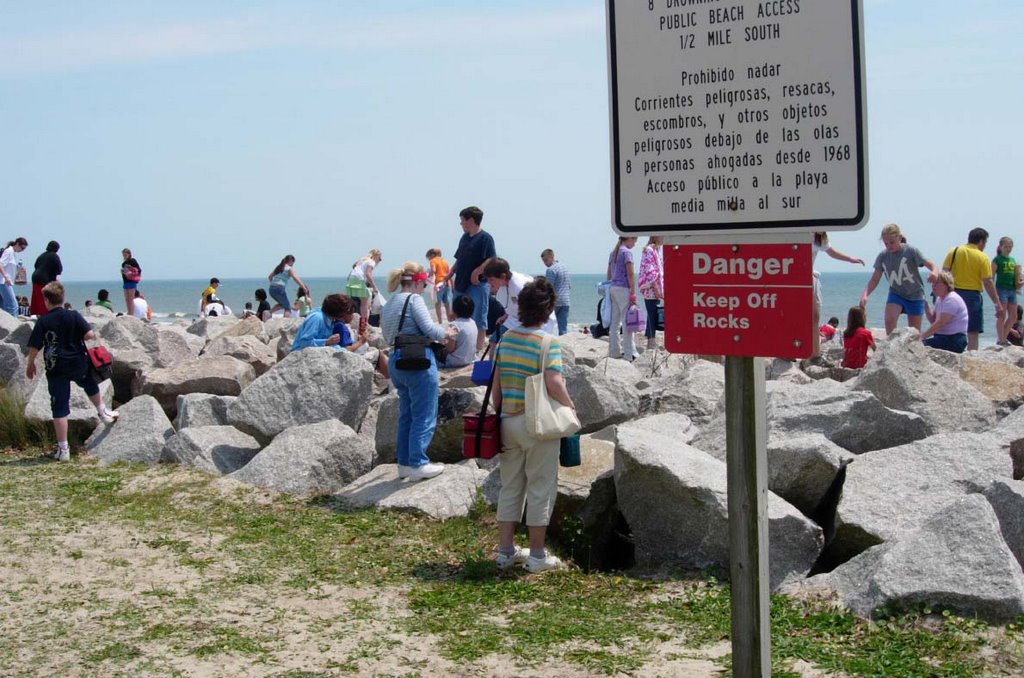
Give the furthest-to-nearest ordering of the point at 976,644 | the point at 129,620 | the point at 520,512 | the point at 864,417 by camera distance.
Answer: the point at 864,417 → the point at 520,512 → the point at 129,620 → the point at 976,644

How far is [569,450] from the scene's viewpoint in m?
6.65

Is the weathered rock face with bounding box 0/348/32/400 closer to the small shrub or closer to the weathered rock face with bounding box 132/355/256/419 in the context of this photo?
the small shrub

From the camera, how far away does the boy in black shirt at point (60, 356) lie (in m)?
10.1

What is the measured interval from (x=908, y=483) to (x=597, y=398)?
2965 mm

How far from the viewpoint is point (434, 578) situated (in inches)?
252

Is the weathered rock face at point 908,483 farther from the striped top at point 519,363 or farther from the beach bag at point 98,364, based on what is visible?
the beach bag at point 98,364

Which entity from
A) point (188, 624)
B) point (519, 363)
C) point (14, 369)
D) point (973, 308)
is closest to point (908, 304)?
point (973, 308)

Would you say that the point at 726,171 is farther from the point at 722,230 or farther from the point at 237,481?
the point at 237,481

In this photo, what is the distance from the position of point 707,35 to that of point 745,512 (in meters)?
1.42

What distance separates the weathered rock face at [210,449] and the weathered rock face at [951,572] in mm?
5437

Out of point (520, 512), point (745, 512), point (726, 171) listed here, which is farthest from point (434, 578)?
point (726, 171)

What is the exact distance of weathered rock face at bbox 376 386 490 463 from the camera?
8789 mm

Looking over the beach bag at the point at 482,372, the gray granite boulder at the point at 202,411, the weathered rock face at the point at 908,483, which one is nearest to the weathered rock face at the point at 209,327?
the gray granite boulder at the point at 202,411

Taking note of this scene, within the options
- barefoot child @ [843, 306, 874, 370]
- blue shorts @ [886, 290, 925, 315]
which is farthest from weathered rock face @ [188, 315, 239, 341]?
blue shorts @ [886, 290, 925, 315]
